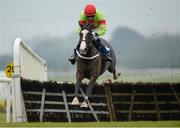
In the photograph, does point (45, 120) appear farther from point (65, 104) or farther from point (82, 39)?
point (82, 39)

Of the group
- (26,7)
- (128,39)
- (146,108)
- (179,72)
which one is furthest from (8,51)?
(146,108)

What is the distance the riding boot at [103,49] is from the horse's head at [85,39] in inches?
18.9

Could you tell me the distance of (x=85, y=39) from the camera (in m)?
13.8

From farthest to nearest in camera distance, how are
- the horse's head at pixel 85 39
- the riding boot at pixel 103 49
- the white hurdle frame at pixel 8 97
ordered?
the white hurdle frame at pixel 8 97 < the riding boot at pixel 103 49 < the horse's head at pixel 85 39

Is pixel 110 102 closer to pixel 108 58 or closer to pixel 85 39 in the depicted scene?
pixel 108 58

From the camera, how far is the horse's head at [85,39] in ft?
45.1

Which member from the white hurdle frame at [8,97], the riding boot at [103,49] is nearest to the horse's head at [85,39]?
the riding boot at [103,49]

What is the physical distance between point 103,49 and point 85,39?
105 centimetres

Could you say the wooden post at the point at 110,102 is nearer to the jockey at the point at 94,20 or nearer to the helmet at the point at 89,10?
the jockey at the point at 94,20

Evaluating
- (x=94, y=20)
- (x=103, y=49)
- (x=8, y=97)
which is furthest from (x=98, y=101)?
(x=94, y=20)

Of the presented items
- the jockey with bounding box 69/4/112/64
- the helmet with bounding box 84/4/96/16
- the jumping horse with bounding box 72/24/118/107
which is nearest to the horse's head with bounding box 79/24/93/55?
the jumping horse with bounding box 72/24/118/107

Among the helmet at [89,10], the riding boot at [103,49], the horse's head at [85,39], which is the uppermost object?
the helmet at [89,10]

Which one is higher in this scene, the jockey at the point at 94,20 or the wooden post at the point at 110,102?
the jockey at the point at 94,20

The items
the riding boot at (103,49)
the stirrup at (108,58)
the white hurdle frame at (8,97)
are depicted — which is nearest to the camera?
the riding boot at (103,49)
